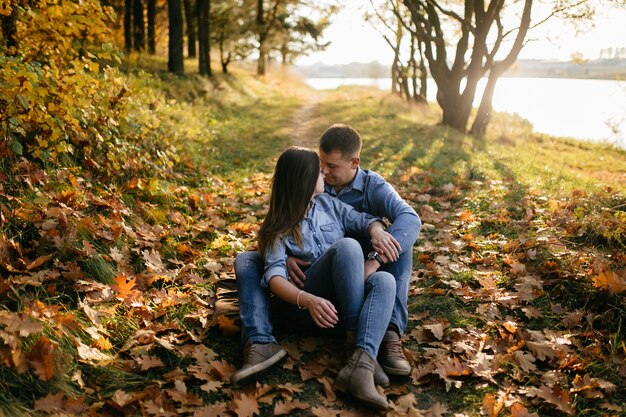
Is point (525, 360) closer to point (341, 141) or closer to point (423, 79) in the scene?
point (341, 141)

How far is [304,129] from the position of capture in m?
14.1

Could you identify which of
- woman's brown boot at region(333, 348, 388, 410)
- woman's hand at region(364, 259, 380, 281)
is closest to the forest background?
woman's brown boot at region(333, 348, 388, 410)

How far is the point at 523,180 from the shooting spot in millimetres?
8227

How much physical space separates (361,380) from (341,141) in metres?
1.78

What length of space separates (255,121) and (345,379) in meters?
12.9

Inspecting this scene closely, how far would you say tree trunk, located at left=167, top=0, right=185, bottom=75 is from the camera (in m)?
14.3

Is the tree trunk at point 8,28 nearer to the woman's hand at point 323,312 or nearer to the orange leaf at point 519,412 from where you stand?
the woman's hand at point 323,312

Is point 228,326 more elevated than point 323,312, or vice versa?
point 323,312

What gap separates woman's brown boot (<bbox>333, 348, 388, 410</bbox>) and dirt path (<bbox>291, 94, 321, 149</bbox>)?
8.43m

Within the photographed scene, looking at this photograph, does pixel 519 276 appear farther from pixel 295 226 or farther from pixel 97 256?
pixel 97 256

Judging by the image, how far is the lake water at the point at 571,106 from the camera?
14.7m

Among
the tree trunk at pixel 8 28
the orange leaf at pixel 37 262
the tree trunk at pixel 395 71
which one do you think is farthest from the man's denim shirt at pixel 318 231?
the tree trunk at pixel 395 71

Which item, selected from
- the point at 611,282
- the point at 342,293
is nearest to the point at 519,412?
the point at 342,293

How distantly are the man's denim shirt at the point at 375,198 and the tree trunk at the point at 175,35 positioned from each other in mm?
12430
